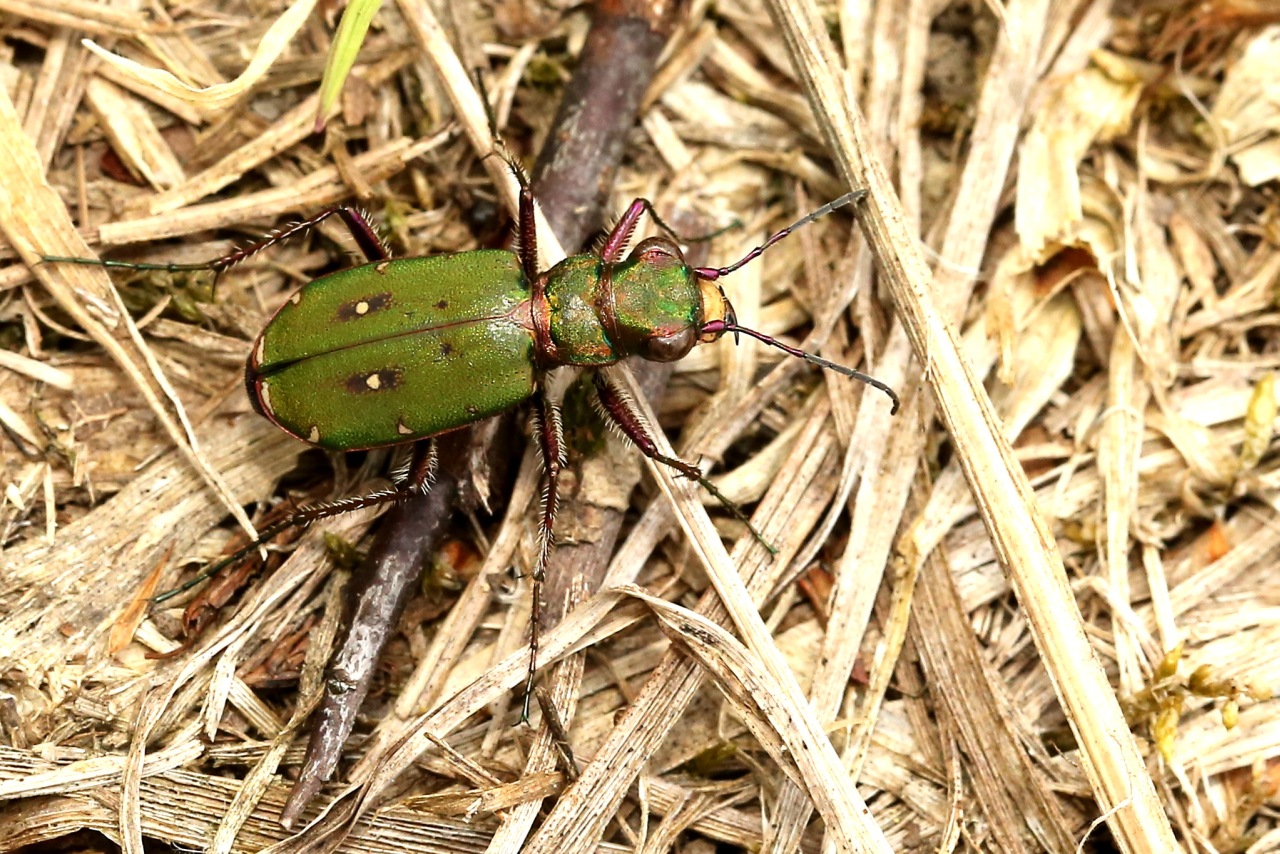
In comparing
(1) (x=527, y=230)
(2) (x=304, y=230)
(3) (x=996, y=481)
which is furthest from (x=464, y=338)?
(3) (x=996, y=481)

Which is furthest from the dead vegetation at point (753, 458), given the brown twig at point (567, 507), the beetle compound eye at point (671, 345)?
the beetle compound eye at point (671, 345)

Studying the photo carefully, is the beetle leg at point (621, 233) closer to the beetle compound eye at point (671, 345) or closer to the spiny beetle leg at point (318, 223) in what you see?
the beetle compound eye at point (671, 345)

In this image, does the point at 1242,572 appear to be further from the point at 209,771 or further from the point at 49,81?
the point at 49,81

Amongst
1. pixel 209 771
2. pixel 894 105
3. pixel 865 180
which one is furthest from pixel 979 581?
pixel 209 771

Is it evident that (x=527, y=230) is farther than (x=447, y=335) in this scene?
Yes

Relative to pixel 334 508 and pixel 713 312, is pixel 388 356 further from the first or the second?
pixel 713 312

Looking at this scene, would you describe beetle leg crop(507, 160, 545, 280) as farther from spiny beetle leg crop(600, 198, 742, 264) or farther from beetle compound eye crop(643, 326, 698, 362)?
beetle compound eye crop(643, 326, 698, 362)
